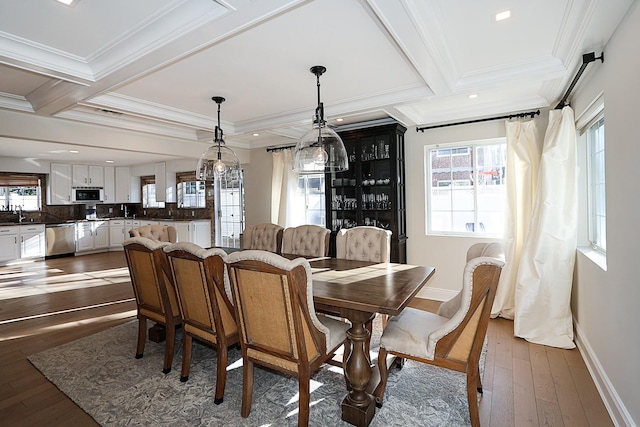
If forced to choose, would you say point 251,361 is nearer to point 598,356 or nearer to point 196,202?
point 598,356

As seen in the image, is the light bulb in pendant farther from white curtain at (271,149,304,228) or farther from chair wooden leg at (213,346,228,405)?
white curtain at (271,149,304,228)

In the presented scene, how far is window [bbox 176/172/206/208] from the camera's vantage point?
7934 millimetres

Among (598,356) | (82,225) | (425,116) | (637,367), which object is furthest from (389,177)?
(82,225)

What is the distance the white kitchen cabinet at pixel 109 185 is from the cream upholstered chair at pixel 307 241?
24.3ft

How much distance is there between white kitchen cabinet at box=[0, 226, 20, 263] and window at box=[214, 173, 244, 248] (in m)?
4.33

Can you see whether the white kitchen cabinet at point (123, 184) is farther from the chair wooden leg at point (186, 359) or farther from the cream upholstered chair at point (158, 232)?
the chair wooden leg at point (186, 359)

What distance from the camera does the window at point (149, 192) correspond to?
9235mm

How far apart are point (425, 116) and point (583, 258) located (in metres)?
2.37

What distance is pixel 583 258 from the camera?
114 inches

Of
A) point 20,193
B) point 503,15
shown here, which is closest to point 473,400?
point 503,15

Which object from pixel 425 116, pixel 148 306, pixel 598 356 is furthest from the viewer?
pixel 425 116

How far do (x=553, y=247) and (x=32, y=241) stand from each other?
383 inches

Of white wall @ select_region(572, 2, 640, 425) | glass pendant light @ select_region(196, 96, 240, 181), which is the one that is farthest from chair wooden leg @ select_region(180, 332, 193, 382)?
white wall @ select_region(572, 2, 640, 425)

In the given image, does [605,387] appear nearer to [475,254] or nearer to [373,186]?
[475,254]
